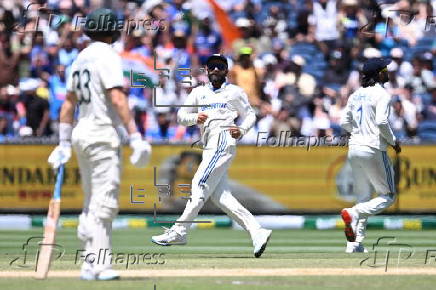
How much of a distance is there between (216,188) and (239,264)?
1.63 metres

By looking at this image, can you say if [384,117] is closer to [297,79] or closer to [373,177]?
[373,177]

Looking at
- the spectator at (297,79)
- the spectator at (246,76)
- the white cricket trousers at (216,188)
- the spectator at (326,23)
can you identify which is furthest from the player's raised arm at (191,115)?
the spectator at (326,23)

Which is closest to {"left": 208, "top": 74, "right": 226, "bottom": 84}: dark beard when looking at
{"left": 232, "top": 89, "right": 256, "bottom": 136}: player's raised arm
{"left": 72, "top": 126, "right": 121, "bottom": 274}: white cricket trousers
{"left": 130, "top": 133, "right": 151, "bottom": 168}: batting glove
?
{"left": 232, "top": 89, "right": 256, "bottom": 136}: player's raised arm

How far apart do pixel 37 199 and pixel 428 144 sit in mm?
6556

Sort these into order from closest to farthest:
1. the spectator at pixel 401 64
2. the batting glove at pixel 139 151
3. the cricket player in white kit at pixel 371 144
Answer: the batting glove at pixel 139 151 < the cricket player in white kit at pixel 371 144 < the spectator at pixel 401 64

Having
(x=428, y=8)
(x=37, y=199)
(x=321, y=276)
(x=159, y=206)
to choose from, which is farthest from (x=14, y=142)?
(x=321, y=276)

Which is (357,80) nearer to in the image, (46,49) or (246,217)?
(46,49)

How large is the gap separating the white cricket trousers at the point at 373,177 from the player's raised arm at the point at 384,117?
0.27m

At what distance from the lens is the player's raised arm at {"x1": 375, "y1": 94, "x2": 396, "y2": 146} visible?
14398mm

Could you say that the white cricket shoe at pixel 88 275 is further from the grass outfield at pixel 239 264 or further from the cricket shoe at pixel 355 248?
the cricket shoe at pixel 355 248

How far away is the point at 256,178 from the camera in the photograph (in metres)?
20.5

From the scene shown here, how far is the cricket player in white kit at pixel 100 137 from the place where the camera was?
10.1 metres

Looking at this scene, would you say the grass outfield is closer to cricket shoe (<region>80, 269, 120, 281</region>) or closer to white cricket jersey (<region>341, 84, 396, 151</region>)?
cricket shoe (<region>80, 269, 120, 281</region>)

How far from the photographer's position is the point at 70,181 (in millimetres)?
20531
